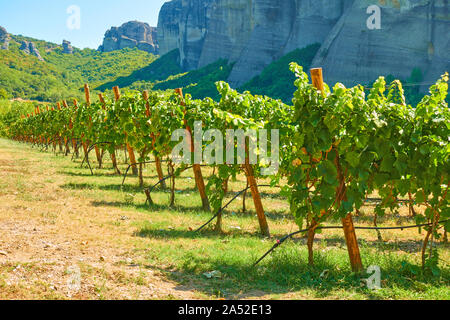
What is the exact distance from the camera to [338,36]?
156 ft

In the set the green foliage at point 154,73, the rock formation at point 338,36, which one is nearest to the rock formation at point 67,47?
the green foliage at point 154,73

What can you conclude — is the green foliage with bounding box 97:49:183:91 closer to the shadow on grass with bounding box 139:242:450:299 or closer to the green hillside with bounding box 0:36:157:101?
the green hillside with bounding box 0:36:157:101

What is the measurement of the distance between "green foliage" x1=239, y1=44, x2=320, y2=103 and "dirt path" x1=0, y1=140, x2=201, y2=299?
4708 centimetres

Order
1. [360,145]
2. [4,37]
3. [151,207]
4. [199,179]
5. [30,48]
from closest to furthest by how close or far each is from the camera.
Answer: [360,145] < [151,207] < [199,179] < [30,48] < [4,37]

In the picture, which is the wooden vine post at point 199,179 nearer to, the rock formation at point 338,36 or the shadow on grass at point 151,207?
the shadow on grass at point 151,207

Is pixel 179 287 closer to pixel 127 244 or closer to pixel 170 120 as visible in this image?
pixel 127 244

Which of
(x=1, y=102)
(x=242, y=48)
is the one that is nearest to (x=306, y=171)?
(x=1, y=102)

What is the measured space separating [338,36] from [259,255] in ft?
153

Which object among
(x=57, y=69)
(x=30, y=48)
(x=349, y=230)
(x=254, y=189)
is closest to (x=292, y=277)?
(x=349, y=230)

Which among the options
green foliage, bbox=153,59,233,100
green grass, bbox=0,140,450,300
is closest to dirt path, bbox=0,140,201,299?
green grass, bbox=0,140,450,300

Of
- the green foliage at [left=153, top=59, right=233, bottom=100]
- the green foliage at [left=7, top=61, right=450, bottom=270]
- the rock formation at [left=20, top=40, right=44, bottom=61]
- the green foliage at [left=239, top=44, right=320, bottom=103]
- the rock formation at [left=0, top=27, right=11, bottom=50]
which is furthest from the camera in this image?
the rock formation at [left=0, top=27, right=11, bottom=50]

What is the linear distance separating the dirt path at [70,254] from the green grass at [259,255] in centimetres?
16

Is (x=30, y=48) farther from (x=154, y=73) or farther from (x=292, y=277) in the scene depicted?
(x=292, y=277)

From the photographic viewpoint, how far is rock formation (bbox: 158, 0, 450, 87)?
40.8 metres
